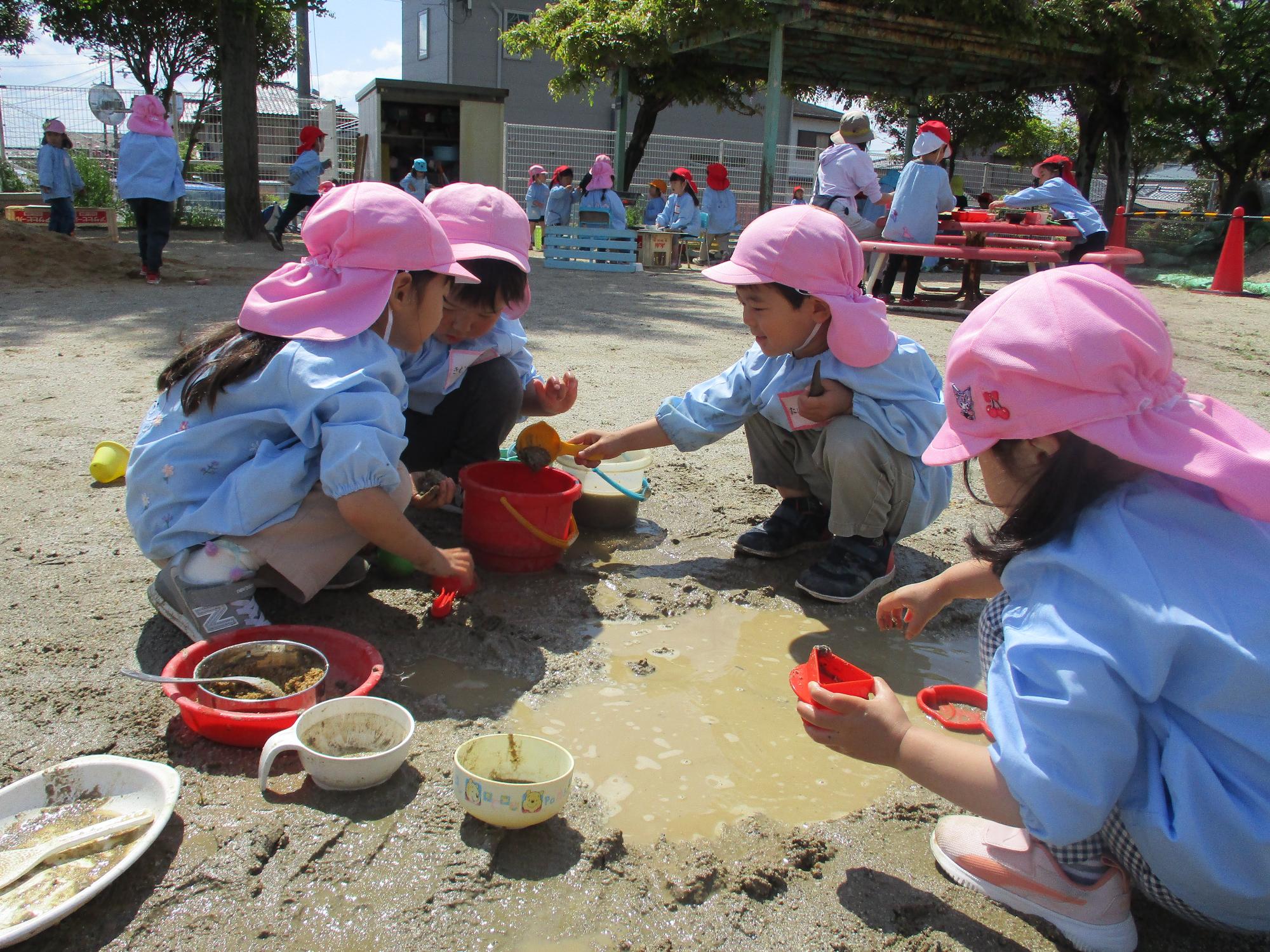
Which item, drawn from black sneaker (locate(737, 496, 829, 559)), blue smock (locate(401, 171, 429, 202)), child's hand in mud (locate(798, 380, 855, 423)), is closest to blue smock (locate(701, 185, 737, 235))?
blue smock (locate(401, 171, 429, 202))

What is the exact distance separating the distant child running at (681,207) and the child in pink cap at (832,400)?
38.1 feet

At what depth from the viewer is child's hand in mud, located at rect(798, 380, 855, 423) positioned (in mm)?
2574

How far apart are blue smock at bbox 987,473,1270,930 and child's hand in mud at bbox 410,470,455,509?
149 centimetres

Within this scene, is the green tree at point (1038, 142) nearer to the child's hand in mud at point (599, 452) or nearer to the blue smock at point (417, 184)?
the blue smock at point (417, 184)

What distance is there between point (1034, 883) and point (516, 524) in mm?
1546

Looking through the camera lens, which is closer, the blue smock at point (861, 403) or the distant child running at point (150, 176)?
the blue smock at point (861, 403)

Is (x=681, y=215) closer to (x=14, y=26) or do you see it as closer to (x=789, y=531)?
(x=789, y=531)

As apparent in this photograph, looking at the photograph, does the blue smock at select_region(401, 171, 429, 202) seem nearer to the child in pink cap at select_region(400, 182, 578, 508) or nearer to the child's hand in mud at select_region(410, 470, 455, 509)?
the child in pink cap at select_region(400, 182, 578, 508)

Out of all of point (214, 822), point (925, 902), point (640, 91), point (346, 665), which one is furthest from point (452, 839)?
point (640, 91)

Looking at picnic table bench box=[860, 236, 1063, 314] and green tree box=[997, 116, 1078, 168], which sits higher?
green tree box=[997, 116, 1078, 168]

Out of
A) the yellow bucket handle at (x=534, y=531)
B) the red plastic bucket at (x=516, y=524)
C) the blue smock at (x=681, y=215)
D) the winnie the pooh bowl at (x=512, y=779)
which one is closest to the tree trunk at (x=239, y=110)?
the blue smock at (x=681, y=215)

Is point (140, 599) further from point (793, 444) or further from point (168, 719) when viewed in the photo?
point (793, 444)

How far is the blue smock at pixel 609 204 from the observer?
44.1ft

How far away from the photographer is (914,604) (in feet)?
5.93
